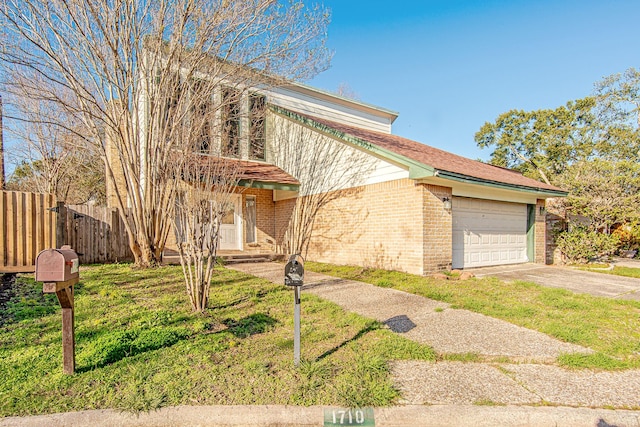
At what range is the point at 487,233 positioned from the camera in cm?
1060

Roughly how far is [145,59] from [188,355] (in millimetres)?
8820

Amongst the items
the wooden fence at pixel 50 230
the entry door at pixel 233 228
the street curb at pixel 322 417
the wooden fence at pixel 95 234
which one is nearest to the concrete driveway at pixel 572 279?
the street curb at pixel 322 417

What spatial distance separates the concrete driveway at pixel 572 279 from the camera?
286 inches

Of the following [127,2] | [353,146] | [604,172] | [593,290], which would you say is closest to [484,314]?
[593,290]

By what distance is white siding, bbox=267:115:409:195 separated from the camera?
388 inches

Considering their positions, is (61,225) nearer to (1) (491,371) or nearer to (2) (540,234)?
(1) (491,371)

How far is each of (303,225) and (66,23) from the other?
330 inches

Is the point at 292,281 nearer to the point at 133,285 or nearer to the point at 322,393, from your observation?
the point at 322,393

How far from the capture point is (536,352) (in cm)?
390

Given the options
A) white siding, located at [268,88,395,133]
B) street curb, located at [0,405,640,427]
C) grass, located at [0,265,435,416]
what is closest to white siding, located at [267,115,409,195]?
white siding, located at [268,88,395,133]

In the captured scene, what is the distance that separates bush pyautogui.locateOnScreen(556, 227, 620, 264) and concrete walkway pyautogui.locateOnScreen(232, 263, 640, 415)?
873 centimetres

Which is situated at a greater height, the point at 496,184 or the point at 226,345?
the point at 496,184

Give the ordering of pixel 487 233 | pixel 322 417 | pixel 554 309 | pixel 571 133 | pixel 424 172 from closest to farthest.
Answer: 1. pixel 322 417
2. pixel 554 309
3. pixel 424 172
4. pixel 487 233
5. pixel 571 133

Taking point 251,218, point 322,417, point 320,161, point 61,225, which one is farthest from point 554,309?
point 61,225
